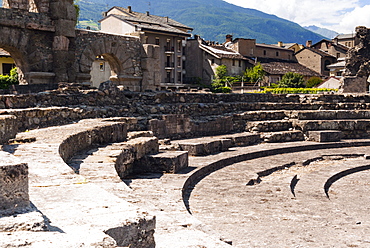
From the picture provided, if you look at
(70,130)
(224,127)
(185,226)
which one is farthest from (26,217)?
(224,127)

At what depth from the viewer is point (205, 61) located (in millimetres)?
56469

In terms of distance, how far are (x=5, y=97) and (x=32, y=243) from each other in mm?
6970

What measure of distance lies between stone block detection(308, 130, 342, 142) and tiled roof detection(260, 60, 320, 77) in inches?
1706

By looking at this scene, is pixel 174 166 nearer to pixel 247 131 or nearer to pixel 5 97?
pixel 5 97

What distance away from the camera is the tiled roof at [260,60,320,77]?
58.8 meters

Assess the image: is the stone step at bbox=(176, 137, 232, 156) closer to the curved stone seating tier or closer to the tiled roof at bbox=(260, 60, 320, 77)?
the curved stone seating tier

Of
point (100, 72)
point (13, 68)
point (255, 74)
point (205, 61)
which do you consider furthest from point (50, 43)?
point (205, 61)

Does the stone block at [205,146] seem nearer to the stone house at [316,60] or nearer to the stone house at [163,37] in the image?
the stone house at [163,37]

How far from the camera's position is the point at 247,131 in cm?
1462

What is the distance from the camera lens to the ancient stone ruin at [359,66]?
2242cm

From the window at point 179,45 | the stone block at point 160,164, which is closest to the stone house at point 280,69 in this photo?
the window at point 179,45

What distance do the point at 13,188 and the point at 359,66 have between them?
75.1ft

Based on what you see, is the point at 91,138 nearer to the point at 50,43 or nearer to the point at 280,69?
the point at 50,43

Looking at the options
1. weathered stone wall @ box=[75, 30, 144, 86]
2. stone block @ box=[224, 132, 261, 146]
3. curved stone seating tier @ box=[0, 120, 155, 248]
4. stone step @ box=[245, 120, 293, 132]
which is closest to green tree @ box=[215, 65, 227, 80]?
weathered stone wall @ box=[75, 30, 144, 86]
